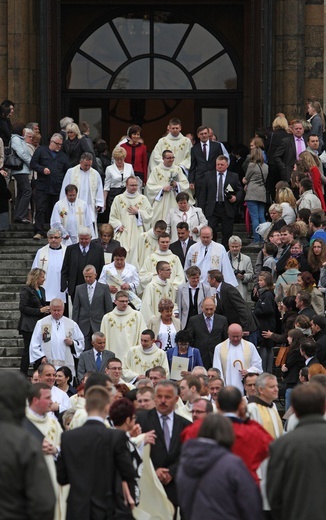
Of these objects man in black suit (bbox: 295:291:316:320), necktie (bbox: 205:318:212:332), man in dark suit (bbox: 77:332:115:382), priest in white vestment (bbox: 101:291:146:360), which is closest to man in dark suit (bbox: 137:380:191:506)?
man in dark suit (bbox: 77:332:115:382)

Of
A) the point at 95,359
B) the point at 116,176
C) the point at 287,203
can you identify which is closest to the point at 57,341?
the point at 95,359

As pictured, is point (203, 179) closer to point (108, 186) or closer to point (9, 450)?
point (108, 186)

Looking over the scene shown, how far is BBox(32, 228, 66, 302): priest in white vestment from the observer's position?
20.4m

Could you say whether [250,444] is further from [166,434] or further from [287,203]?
[287,203]

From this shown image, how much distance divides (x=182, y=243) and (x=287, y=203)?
1444 millimetres

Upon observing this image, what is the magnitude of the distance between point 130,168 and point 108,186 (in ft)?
1.31

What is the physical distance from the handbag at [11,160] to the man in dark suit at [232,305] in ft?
16.0

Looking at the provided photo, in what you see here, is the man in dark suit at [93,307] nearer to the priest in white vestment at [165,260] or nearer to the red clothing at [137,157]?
the priest in white vestment at [165,260]

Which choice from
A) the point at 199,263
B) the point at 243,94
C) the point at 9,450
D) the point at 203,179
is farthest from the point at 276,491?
the point at 243,94

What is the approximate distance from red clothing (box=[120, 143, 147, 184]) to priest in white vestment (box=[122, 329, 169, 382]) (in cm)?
586

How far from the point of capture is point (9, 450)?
29.1 ft

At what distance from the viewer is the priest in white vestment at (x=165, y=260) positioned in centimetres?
2000

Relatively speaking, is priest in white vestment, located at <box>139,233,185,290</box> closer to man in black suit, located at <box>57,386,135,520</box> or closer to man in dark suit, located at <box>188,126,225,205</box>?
man in dark suit, located at <box>188,126,225,205</box>

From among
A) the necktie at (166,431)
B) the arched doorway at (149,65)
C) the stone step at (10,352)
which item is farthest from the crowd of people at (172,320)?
the arched doorway at (149,65)
